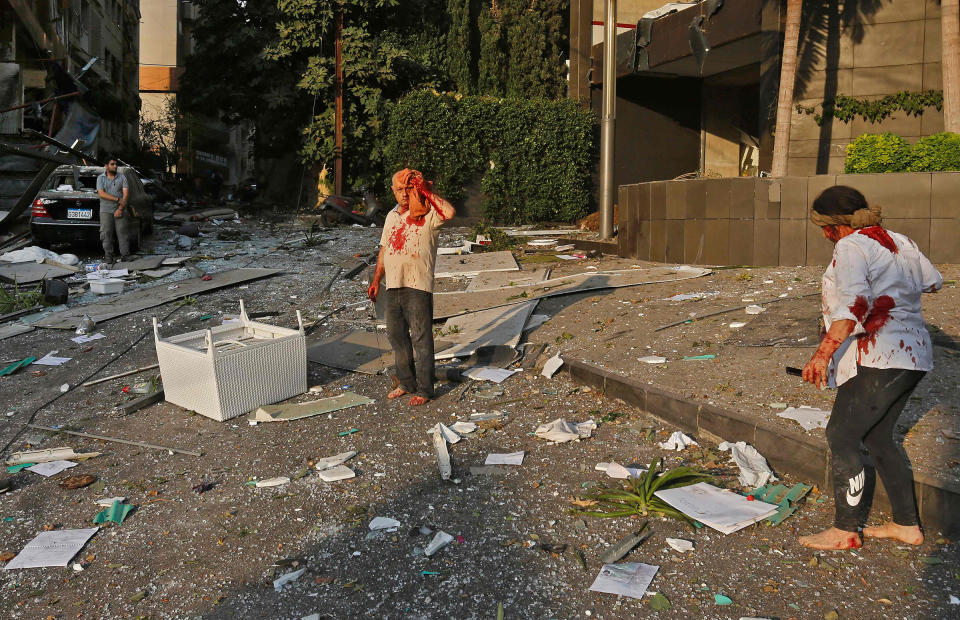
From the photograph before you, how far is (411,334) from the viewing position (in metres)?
6.23

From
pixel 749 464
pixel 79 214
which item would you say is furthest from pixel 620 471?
pixel 79 214

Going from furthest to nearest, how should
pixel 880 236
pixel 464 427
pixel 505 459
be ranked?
1. pixel 464 427
2. pixel 505 459
3. pixel 880 236

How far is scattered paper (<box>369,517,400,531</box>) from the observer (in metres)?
4.00

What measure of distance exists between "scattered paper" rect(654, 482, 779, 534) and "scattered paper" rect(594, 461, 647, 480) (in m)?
0.35

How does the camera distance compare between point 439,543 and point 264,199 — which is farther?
point 264,199

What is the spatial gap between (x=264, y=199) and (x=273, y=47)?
17.7 ft

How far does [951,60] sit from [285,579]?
35.6 ft

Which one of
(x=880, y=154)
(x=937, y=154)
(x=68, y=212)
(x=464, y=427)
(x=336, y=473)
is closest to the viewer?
(x=336, y=473)

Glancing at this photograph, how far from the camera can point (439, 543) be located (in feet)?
12.3

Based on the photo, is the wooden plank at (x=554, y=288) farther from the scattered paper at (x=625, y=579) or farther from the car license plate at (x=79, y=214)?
the car license plate at (x=79, y=214)

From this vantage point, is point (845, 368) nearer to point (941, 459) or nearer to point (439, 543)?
point (941, 459)

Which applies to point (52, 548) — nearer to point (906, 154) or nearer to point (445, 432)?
point (445, 432)

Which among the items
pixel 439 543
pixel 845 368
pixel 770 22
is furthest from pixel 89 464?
pixel 770 22

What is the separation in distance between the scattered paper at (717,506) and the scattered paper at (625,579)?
52 cm
